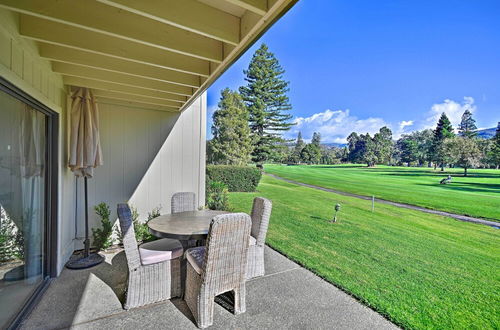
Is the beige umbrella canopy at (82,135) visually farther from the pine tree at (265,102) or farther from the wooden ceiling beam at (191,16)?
the pine tree at (265,102)

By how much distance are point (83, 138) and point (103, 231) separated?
1612mm

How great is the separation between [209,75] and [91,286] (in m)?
2.89

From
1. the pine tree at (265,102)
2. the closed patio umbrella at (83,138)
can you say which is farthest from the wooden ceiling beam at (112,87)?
the pine tree at (265,102)

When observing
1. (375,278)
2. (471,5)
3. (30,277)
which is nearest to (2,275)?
(30,277)

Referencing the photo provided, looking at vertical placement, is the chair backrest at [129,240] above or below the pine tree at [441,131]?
below

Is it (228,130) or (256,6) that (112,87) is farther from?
(228,130)

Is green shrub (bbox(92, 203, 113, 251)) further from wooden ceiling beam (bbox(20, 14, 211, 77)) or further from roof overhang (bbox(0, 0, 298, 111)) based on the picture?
wooden ceiling beam (bbox(20, 14, 211, 77))

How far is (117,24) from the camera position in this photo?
69.7 inches

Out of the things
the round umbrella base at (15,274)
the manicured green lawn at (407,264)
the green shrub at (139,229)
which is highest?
the round umbrella base at (15,274)

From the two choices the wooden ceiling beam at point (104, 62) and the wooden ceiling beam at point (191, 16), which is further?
the wooden ceiling beam at point (104, 62)

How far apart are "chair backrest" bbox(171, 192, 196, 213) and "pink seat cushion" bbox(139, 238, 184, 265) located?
884mm

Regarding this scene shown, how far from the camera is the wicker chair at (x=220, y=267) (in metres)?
1.94

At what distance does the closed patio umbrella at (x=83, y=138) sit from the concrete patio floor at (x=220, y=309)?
740mm

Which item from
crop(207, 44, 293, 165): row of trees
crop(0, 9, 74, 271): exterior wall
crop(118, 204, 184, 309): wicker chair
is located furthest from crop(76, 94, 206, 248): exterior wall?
crop(207, 44, 293, 165): row of trees
